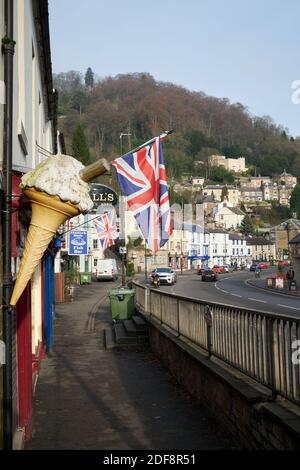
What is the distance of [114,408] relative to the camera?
8281 millimetres

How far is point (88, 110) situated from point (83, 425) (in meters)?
136

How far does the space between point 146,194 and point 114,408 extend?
5.40 m

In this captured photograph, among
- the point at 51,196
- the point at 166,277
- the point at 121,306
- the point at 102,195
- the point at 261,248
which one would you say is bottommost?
the point at 166,277

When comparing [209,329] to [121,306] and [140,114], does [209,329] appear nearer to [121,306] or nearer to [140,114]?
[121,306]

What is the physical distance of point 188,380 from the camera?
8828 mm

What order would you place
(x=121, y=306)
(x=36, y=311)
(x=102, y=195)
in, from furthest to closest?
(x=121, y=306), (x=102, y=195), (x=36, y=311)

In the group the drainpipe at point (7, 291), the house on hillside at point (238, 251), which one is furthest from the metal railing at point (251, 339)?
the house on hillside at point (238, 251)

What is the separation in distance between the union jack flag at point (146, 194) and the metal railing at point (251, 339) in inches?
92.1

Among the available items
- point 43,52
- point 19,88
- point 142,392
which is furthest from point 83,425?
point 43,52

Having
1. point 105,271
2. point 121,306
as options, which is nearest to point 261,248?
point 105,271

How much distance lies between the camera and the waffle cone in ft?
14.8

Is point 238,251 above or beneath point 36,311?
above

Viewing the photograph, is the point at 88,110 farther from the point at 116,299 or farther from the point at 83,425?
the point at 83,425

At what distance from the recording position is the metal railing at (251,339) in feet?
16.9
